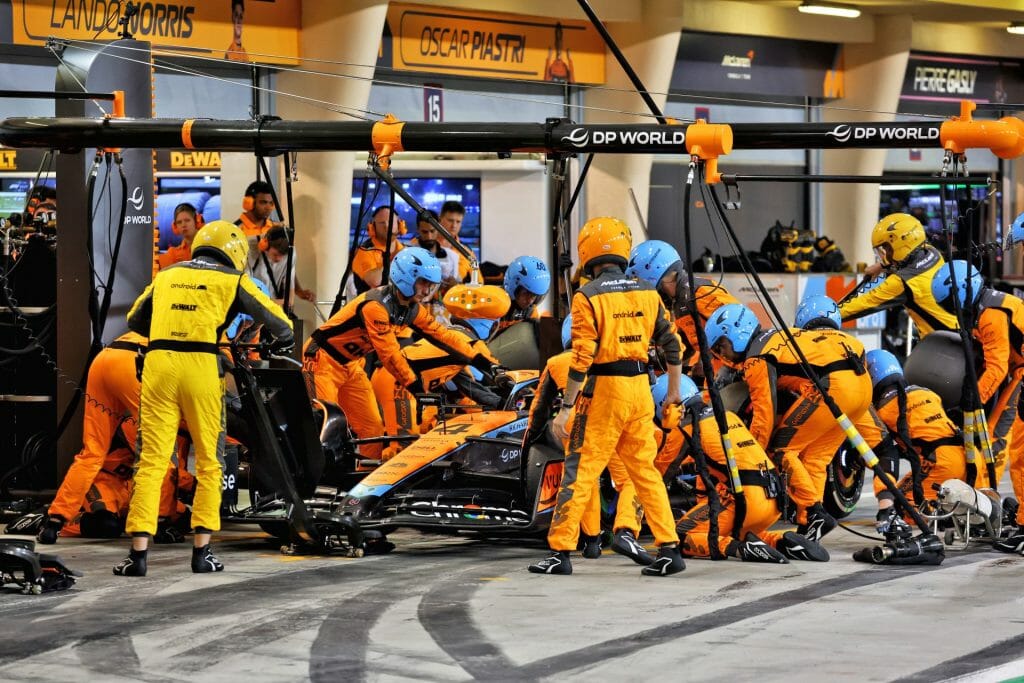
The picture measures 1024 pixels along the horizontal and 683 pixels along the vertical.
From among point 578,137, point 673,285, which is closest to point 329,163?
point 673,285

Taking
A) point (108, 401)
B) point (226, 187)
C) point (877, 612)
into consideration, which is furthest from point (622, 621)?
point (226, 187)

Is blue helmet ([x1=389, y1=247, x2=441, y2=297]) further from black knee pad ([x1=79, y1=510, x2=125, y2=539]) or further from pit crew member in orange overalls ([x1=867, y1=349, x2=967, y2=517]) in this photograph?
pit crew member in orange overalls ([x1=867, y1=349, x2=967, y2=517])

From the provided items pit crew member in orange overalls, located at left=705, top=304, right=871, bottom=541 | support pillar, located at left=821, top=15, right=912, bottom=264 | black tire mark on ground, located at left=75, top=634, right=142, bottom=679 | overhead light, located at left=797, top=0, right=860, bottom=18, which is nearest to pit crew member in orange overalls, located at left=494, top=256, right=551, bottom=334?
pit crew member in orange overalls, located at left=705, top=304, right=871, bottom=541

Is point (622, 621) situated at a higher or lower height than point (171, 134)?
lower

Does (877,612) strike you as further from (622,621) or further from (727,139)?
(727,139)

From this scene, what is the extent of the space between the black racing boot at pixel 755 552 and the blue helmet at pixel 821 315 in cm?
165

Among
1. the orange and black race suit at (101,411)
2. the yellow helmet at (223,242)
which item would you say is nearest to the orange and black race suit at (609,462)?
the yellow helmet at (223,242)

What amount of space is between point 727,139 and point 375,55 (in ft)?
28.7

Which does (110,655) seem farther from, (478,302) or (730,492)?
(478,302)

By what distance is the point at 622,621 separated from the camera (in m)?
7.49

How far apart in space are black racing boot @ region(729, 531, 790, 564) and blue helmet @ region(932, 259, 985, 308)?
2.41 metres

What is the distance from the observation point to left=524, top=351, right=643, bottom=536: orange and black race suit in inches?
368

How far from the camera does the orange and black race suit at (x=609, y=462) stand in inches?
368

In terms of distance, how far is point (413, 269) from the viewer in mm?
11328
